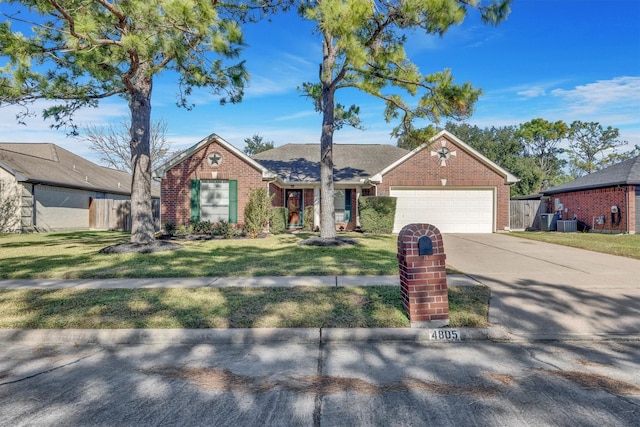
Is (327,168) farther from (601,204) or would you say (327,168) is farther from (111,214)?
(111,214)

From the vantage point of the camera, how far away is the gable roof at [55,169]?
784 inches

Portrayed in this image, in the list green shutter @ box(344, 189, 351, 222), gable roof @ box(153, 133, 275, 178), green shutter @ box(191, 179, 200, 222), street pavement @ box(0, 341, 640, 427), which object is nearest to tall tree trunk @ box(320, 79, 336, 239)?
gable roof @ box(153, 133, 275, 178)

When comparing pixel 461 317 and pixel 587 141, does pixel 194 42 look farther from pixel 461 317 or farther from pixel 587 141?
pixel 587 141

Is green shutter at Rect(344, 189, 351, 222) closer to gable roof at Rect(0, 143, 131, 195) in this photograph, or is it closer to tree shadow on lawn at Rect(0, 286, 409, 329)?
tree shadow on lawn at Rect(0, 286, 409, 329)

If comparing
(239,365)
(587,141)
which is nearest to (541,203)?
(239,365)

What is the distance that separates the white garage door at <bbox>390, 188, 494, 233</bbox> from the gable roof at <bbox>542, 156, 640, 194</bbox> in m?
5.74

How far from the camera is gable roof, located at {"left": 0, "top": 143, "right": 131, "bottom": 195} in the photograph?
19906 mm

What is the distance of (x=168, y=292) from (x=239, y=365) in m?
2.95

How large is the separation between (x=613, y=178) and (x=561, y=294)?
17.3 meters

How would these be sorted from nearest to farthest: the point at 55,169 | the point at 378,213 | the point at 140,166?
the point at 140,166 → the point at 378,213 → the point at 55,169

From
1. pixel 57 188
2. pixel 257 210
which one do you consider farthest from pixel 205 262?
pixel 57 188

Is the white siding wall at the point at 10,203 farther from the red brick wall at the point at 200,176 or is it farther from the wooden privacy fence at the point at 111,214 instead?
the red brick wall at the point at 200,176

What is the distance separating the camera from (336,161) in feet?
71.2

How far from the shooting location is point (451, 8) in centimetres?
905
